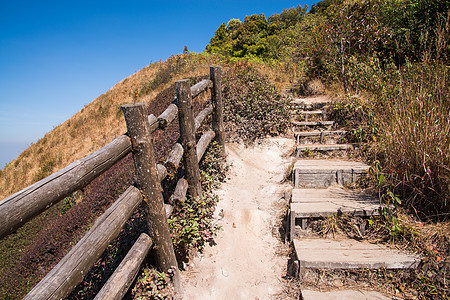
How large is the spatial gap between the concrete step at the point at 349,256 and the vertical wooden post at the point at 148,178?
145cm

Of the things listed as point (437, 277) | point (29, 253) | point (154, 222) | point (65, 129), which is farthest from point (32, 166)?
point (437, 277)

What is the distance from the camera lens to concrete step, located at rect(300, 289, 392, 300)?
8.52 feet

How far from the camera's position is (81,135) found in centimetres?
1279

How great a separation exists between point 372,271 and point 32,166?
14354mm

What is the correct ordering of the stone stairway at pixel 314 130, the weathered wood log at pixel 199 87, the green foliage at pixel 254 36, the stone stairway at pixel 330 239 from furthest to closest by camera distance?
the green foliage at pixel 254 36, the stone stairway at pixel 314 130, the weathered wood log at pixel 199 87, the stone stairway at pixel 330 239

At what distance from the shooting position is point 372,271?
276 centimetres

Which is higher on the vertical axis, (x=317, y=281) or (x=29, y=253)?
(x=317, y=281)

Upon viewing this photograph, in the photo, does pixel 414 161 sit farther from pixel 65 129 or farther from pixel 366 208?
pixel 65 129

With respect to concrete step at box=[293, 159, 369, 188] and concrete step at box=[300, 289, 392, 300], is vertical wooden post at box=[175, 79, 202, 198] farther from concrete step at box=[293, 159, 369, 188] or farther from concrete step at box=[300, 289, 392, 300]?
concrete step at box=[300, 289, 392, 300]

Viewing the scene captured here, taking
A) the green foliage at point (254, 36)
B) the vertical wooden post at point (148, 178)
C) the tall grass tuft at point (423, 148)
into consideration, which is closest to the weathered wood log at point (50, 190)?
the vertical wooden post at point (148, 178)

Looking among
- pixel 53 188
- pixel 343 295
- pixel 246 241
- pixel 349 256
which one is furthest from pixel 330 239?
pixel 53 188

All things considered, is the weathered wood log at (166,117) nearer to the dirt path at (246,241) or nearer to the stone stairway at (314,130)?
the dirt path at (246,241)

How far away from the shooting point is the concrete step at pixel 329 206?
129 inches

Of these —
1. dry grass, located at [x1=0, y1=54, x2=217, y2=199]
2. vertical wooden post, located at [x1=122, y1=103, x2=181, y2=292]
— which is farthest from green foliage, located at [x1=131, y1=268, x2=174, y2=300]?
dry grass, located at [x1=0, y1=54, x2=217, y2=199]
